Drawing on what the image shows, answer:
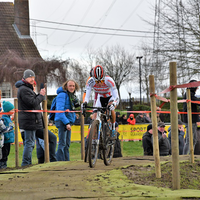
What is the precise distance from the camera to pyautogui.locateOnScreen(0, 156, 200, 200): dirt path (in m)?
4.76

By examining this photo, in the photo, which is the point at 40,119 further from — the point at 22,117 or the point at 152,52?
the point at 152,52

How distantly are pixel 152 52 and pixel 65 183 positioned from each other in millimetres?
22201

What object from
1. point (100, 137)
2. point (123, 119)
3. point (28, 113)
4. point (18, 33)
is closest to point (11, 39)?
point (18, 33)

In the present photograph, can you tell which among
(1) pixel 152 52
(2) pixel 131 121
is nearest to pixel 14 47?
(1) pixel 152 52

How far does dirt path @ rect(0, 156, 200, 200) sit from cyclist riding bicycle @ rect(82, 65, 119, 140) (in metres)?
1.32

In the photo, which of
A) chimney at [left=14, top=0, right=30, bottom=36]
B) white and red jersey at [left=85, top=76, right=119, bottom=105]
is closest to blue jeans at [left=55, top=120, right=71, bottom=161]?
white and red jersey at [left=85, top=76, right=119, bottom=105]

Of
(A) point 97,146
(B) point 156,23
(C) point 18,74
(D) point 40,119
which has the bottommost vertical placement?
(A) point 97,146

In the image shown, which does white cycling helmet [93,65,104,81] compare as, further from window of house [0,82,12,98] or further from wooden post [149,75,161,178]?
window of house [0,82,12,98]

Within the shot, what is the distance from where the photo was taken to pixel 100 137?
727 centimetres

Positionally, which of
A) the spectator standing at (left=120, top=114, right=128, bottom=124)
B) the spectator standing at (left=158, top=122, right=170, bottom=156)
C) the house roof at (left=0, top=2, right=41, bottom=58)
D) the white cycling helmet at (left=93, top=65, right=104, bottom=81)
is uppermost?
the house roof at (left=0, top=2, right=41, bottom=58)

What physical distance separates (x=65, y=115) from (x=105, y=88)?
1647 millimetres

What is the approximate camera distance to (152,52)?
26.8 metres

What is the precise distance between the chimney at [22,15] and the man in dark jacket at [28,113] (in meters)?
35.0

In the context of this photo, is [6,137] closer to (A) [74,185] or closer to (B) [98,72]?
(B) [98,72]
